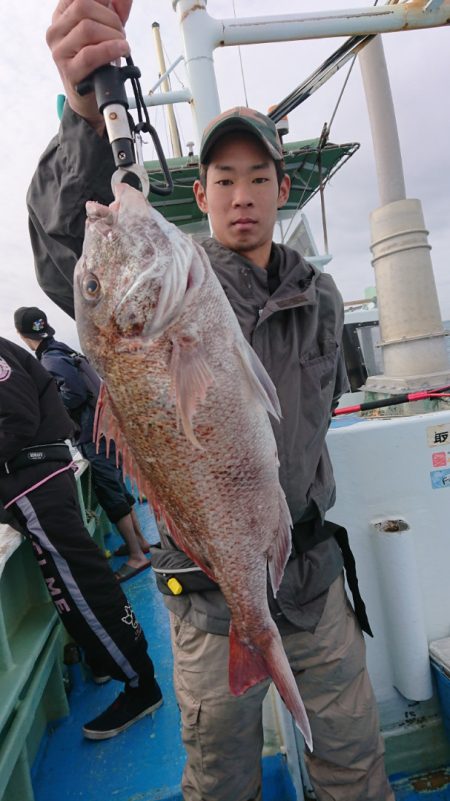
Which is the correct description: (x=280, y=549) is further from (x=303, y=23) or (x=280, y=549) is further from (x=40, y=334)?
(x=40, y=334)

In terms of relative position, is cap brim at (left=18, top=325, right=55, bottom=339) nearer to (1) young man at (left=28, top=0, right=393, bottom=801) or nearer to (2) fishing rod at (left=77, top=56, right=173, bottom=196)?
(1) young man at (left=28, top=0, right=393, bottom=801)

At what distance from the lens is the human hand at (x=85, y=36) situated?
1.42 metres

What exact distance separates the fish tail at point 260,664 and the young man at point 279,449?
0.15m

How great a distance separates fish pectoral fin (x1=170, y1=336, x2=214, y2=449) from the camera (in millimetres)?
1375

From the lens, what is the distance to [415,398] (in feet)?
9.60

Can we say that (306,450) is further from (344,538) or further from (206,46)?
(206,46)

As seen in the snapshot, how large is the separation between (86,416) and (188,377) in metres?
3.98

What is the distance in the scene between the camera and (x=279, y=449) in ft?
5.57

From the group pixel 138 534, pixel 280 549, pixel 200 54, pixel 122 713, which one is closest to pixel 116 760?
pixel 122 713

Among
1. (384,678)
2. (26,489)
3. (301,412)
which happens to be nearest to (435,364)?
(384,678)

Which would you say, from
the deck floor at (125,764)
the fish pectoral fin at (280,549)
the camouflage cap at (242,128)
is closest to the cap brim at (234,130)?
the camouflage cap at (242,128)

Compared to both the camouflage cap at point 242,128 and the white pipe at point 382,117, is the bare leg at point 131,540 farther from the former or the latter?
the white pipe at point 382,117

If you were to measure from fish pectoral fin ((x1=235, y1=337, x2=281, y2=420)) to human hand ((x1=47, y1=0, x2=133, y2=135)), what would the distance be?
97 cm

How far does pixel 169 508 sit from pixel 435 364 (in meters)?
4.19
